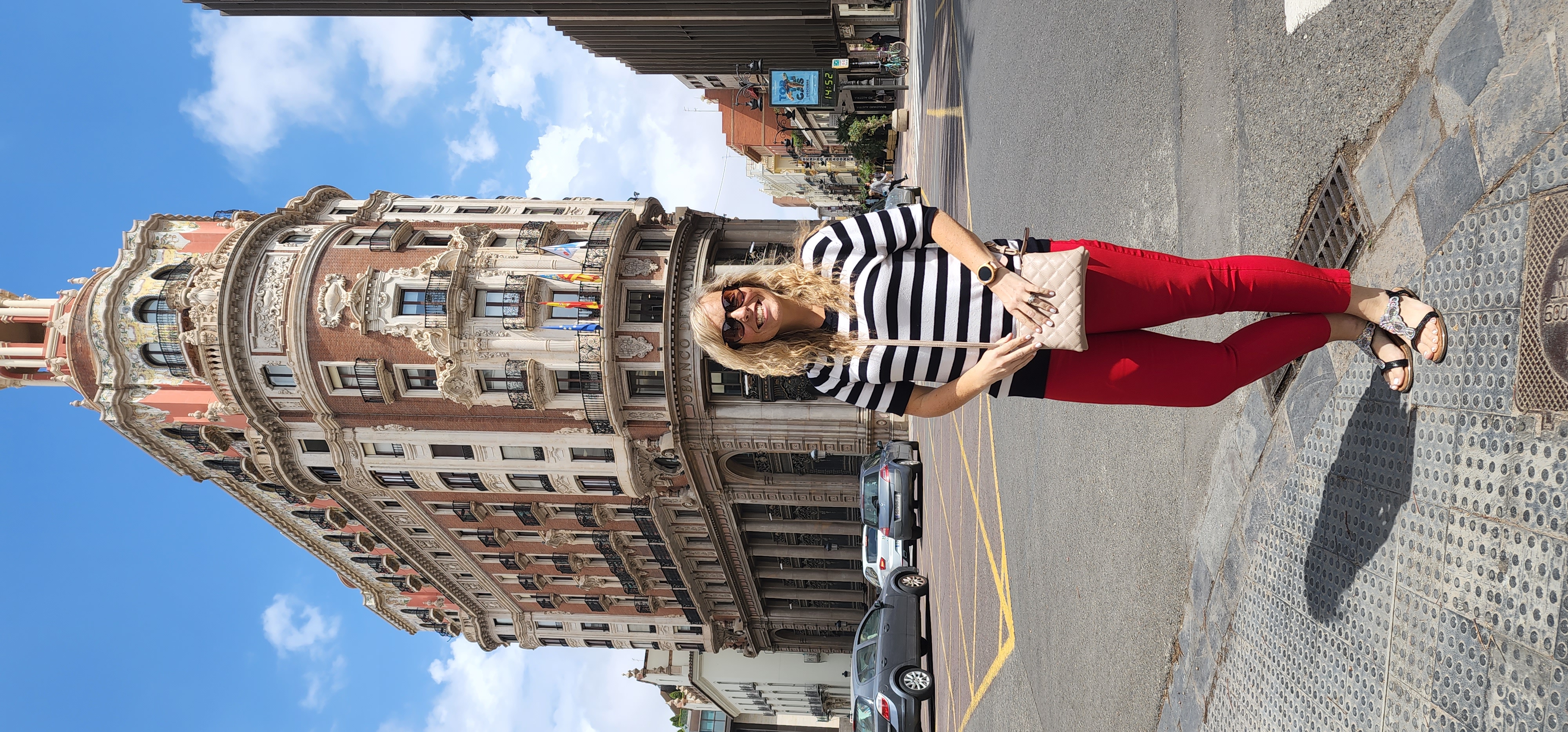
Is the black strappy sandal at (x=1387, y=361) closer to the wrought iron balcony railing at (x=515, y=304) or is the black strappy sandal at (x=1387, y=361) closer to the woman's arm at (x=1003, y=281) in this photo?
the woman's arm at (x=1003, y=281)

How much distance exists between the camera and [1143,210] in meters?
7.86

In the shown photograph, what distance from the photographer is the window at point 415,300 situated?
21.4 m

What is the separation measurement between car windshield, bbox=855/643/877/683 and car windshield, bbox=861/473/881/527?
17.0 feet

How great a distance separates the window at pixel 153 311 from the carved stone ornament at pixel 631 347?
39.2 ft

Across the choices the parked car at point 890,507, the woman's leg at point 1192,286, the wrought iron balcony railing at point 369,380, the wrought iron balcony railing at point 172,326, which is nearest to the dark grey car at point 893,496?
the parked car at point 890,507

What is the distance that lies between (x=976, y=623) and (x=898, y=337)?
29.6 ft

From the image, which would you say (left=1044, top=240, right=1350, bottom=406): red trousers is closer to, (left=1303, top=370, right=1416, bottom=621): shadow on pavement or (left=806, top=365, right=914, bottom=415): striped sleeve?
(left=1303, top=370, right=1416, bottom=621): shadow on pavement

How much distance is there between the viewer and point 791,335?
497cm

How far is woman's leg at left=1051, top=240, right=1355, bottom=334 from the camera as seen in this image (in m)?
4.50

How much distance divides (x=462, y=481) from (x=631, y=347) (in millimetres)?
8196

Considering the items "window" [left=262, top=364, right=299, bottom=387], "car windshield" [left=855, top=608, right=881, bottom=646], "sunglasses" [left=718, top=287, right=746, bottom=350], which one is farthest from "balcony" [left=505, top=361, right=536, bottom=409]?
"sunglasses" [left=718, top=287, right=746, bottom=350]

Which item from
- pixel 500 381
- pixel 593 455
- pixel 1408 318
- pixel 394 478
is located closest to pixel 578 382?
pixel 500 381

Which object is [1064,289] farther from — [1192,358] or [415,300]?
[415,300]

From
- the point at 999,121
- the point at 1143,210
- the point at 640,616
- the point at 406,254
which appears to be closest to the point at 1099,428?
the point at 1143,210
